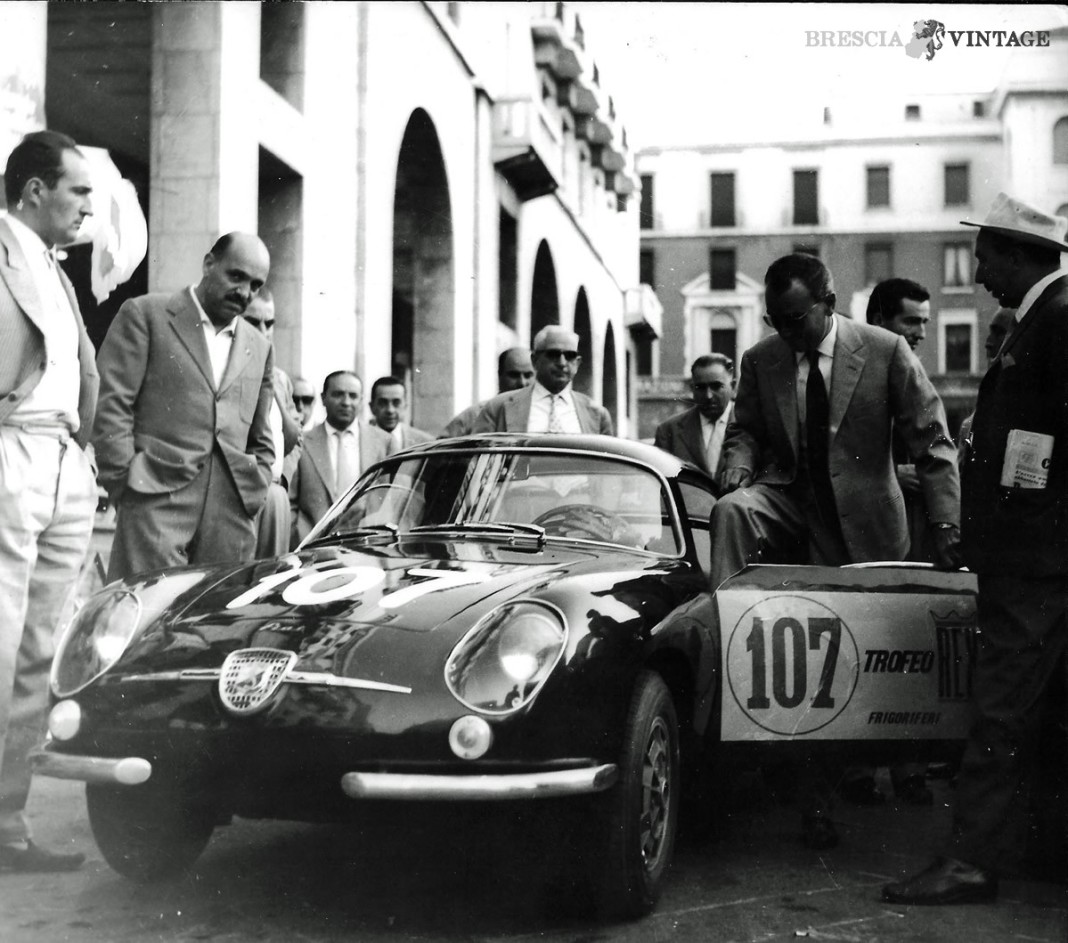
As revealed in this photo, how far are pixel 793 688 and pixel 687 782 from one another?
434 millimetres

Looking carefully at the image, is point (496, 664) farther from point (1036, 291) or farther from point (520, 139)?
point (520, 139)

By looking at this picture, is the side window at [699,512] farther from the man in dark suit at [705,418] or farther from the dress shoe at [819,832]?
the man in dark suit at [705,418]

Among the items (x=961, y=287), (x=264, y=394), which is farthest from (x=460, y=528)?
(x=961, y=287)

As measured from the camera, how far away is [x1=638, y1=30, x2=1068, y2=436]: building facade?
7.28 meters

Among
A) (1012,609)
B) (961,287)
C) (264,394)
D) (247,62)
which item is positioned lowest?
(1012,609)

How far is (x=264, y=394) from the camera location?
538 centimetres

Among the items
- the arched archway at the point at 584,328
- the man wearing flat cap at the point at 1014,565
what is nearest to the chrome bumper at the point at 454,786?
the man wearing flat cap at the point at 1014,565

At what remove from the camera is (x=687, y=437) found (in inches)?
303

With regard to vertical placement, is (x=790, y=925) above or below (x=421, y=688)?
below

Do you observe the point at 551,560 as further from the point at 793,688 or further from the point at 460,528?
the point at 793,688

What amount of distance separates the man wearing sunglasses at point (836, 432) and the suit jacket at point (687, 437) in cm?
245

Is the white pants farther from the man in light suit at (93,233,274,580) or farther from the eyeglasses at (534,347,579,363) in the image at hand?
the eyeglasses at (534,347,579,363)

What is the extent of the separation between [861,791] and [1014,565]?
1.77 metres

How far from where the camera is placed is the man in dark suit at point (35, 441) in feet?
13.5
